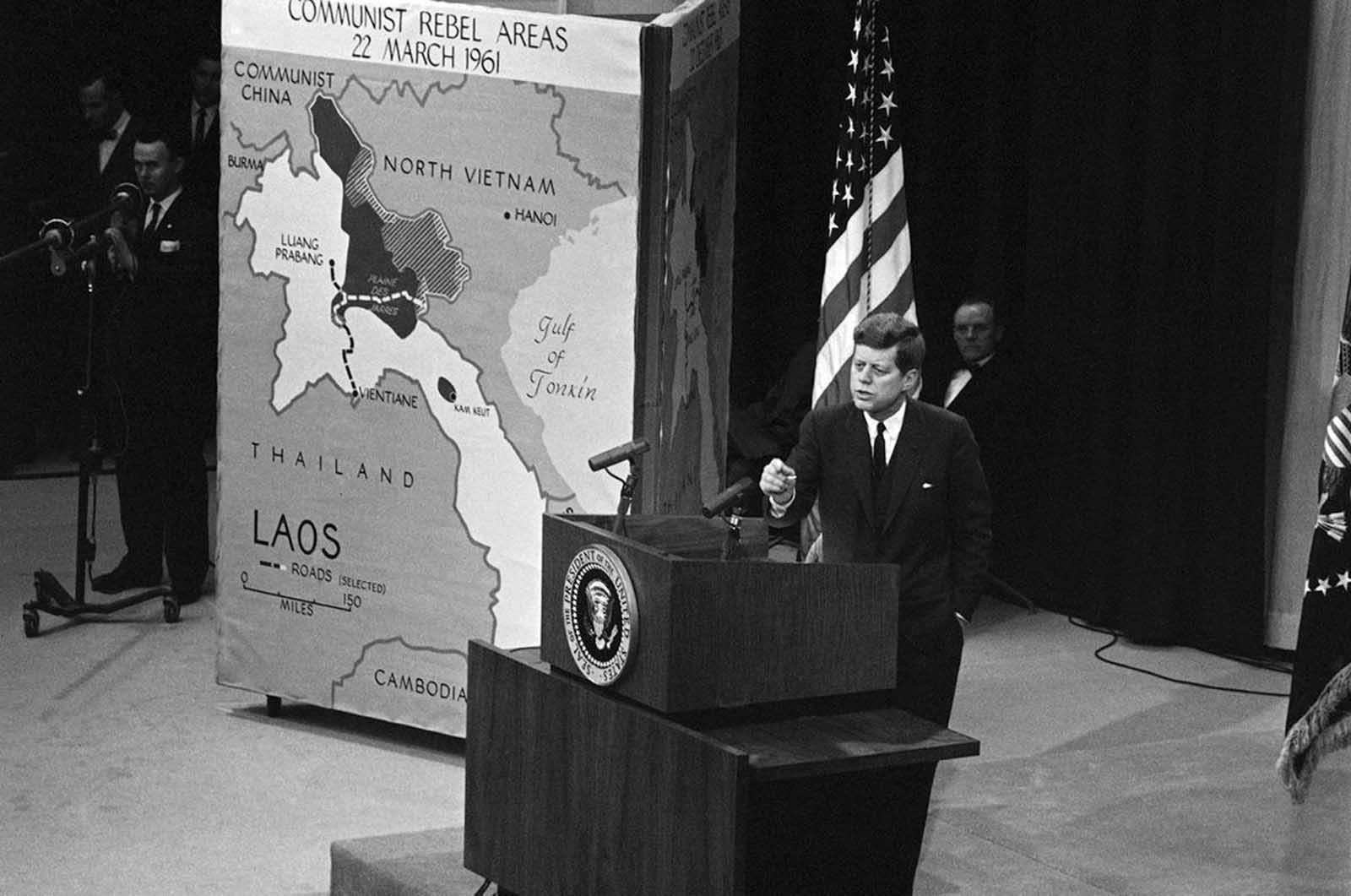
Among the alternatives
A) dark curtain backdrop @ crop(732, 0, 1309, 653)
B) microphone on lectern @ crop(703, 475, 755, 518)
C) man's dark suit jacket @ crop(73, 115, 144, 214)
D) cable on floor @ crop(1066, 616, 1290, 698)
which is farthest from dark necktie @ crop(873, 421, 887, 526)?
man's dark suit jacket @ crop(73, 115, 144, 214)

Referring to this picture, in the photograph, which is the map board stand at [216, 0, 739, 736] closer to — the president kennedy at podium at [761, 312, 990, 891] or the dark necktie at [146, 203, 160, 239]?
the president kennedy at podium at [761, 312, 990, 891]

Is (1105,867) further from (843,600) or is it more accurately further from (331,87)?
(331,87)

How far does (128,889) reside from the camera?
183 inches

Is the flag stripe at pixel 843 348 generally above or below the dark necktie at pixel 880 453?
above

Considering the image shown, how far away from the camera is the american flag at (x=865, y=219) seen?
663 cm

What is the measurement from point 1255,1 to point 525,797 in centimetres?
451

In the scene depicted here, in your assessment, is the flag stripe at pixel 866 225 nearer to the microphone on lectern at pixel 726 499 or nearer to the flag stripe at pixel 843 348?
the flag stripe at pixel 843 348

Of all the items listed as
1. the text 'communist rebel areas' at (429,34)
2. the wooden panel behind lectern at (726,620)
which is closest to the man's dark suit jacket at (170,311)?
the text 'communist rebel areas' at (429,34)

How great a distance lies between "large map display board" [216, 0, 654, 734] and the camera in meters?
5.42

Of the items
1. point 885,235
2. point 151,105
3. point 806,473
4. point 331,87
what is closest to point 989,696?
point 885,235

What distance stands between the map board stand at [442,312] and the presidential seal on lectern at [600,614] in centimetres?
176

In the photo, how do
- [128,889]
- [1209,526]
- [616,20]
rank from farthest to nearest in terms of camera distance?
[1209,526]
[616,20]
[128,889]

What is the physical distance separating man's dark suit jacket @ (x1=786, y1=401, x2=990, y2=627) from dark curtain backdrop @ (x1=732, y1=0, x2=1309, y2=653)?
2.76 meters

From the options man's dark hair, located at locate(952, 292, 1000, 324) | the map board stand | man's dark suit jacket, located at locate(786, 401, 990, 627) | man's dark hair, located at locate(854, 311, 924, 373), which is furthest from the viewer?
man's dark hair, located at locate(952, 292, 1000, 324)
